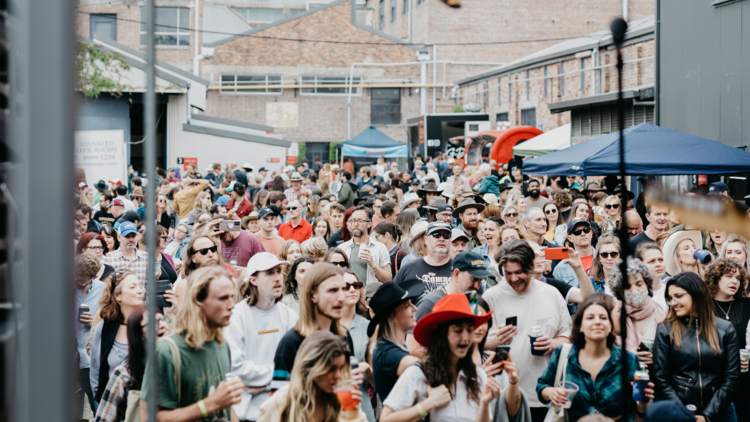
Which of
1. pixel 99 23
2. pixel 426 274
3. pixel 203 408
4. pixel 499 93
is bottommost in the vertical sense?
pixel 203 408

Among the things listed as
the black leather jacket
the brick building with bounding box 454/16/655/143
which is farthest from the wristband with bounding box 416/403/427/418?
the brick building with bounding box 454/16/655/143

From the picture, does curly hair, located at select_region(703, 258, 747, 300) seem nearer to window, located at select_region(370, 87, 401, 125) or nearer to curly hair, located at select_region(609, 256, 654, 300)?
curly hair, located at select_region(609, 256, 654, 300)

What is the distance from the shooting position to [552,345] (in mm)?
4699

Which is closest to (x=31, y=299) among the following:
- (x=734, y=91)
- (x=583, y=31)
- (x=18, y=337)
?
(x=18, y=337)

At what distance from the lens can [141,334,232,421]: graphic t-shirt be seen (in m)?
3.41

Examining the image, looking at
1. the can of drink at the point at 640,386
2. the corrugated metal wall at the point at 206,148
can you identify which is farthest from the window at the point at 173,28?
the can of drink at the point at 640,386

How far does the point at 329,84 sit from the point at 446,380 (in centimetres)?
3861

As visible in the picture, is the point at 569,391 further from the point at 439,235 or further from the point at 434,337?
the point at 439,235

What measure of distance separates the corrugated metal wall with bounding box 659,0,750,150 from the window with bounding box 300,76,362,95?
95.3 feet

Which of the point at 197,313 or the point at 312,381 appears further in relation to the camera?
the point at 197,313

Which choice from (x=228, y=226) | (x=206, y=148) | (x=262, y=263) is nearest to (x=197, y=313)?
(x=262, y=263)

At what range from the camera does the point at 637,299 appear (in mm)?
5051

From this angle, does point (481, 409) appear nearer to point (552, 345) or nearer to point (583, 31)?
point (552, 345)

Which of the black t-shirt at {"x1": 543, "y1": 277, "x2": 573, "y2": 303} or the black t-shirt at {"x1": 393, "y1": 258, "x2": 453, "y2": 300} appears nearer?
→ the black t-shirt at {"x1": 543, "y1": 277, "x2": 573, "y2": 303}
